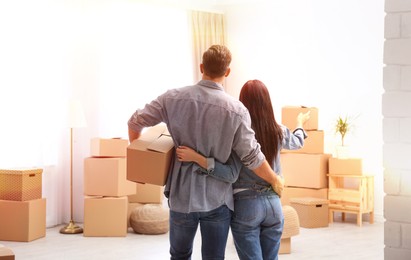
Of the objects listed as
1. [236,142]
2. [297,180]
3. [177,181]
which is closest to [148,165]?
[177,181]

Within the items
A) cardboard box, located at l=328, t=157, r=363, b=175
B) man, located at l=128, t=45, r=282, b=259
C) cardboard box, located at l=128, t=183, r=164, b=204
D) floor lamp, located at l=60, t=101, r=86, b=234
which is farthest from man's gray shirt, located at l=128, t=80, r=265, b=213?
cardboard box, located at l=328, t=157, r=363, b=175

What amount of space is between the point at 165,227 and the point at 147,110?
3873mm

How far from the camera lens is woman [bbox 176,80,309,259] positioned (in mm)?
2736

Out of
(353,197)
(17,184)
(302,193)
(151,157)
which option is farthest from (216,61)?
(302,193)

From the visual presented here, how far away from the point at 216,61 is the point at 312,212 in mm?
4481

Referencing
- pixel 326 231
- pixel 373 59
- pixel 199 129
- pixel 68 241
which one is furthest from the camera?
pixel 373 59

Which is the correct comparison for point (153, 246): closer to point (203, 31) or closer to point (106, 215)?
point (106, 215)

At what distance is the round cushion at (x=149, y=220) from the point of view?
252 inches

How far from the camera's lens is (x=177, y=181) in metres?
2.67

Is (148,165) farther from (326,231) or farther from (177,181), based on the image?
(326,231)

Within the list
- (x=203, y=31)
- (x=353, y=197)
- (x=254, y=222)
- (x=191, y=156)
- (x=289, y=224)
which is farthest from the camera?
(x=203, y=31)

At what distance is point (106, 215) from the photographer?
20.8 feet

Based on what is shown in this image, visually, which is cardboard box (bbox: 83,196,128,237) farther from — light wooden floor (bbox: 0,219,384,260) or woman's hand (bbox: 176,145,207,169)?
woman's hand (bbox: 176,145,207,169)

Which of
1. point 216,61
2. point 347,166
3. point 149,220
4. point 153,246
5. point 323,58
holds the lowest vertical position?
point 153,246
